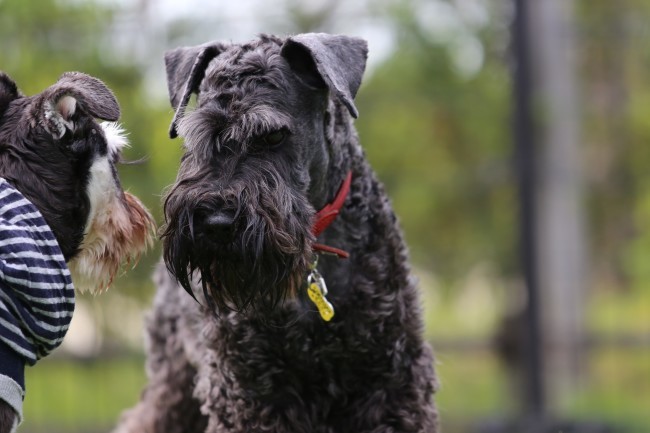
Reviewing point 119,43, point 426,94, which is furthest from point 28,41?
point 426,94

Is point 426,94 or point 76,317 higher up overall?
point 426,94

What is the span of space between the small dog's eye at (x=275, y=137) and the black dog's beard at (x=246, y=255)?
252 mm

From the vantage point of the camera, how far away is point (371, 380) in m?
4.06

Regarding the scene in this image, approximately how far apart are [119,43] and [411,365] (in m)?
4.04

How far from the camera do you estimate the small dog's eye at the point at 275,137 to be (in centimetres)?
373

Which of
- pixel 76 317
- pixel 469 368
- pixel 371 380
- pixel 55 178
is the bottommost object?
pixel 469 368

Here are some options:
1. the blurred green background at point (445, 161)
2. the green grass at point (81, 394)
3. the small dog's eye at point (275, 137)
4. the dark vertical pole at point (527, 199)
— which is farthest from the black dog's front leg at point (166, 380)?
the dark vertical pole at point (527, 199)

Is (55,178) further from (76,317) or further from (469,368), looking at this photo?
(469,368)

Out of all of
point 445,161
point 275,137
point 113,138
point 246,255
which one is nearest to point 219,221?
point 246,255

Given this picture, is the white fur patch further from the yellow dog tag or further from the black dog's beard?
the yellow dog tag

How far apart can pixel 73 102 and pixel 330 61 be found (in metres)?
0.90

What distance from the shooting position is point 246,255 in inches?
143

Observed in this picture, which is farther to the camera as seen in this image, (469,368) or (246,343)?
(469,368)

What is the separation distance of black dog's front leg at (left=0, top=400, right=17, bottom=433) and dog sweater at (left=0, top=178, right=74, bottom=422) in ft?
0.06
